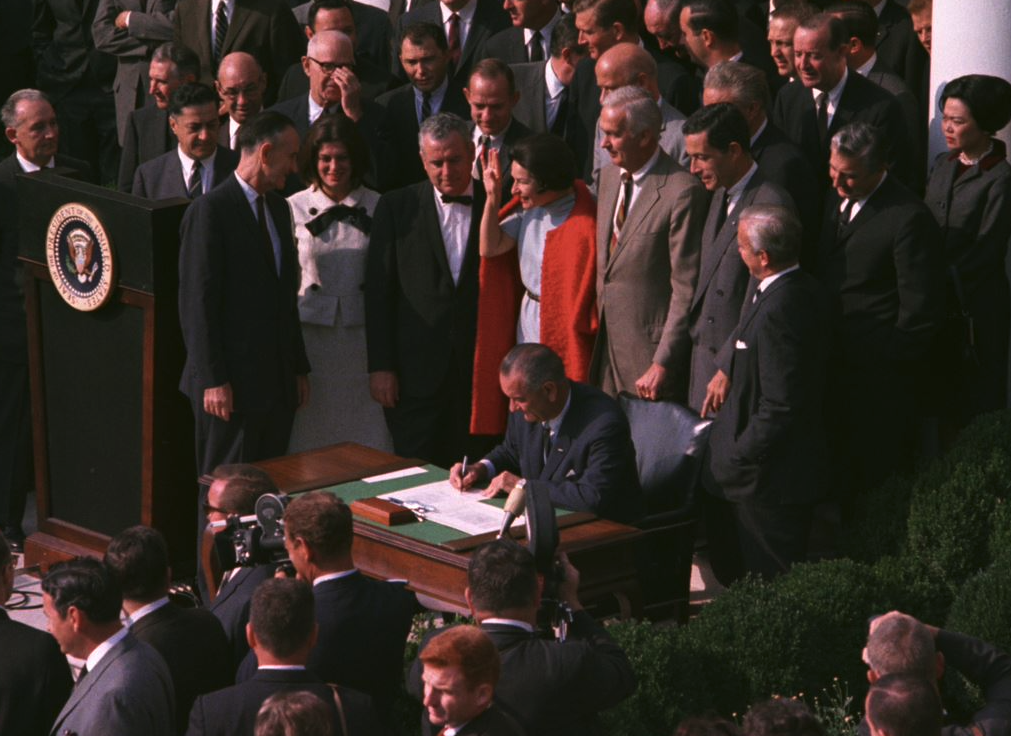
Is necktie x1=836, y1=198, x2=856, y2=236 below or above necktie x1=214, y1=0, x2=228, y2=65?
below

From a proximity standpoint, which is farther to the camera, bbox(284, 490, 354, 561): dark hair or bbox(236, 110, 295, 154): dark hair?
bbox(236, 110, 295, 154): dark hair

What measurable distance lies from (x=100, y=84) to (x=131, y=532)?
9117mm

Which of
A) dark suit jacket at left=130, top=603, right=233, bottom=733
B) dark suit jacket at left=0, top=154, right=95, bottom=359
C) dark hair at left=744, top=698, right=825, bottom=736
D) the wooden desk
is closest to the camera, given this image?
dark hair at left=744, top=698, right=825, bottom=736

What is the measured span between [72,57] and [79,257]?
5.91 m

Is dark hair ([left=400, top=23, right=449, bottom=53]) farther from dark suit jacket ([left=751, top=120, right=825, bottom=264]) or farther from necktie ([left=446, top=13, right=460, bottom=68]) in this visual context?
dark suit jacket ([left=751, top=120, right=825, bottom=264])

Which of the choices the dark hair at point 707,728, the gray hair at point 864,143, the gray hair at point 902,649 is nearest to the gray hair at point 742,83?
the gray hair at point 864,143

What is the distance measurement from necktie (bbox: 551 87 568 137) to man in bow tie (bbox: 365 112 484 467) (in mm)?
1092

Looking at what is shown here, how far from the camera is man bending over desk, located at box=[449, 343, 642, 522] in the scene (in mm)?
8016

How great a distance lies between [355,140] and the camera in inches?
380

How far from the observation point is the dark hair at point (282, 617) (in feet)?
18.6

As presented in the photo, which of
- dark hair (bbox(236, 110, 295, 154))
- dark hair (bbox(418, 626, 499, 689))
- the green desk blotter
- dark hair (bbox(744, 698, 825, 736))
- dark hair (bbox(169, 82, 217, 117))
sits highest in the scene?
dark hair (bbox(169, 82, 217, 117))

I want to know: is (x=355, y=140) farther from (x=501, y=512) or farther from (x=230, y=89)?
(x=501, y=512)

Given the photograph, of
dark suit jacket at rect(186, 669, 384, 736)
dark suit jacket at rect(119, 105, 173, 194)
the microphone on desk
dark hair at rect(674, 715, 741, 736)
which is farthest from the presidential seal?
dark hair at rect(674, 715, 741, 736)

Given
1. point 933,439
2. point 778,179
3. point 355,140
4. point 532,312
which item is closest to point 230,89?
point 355,140
